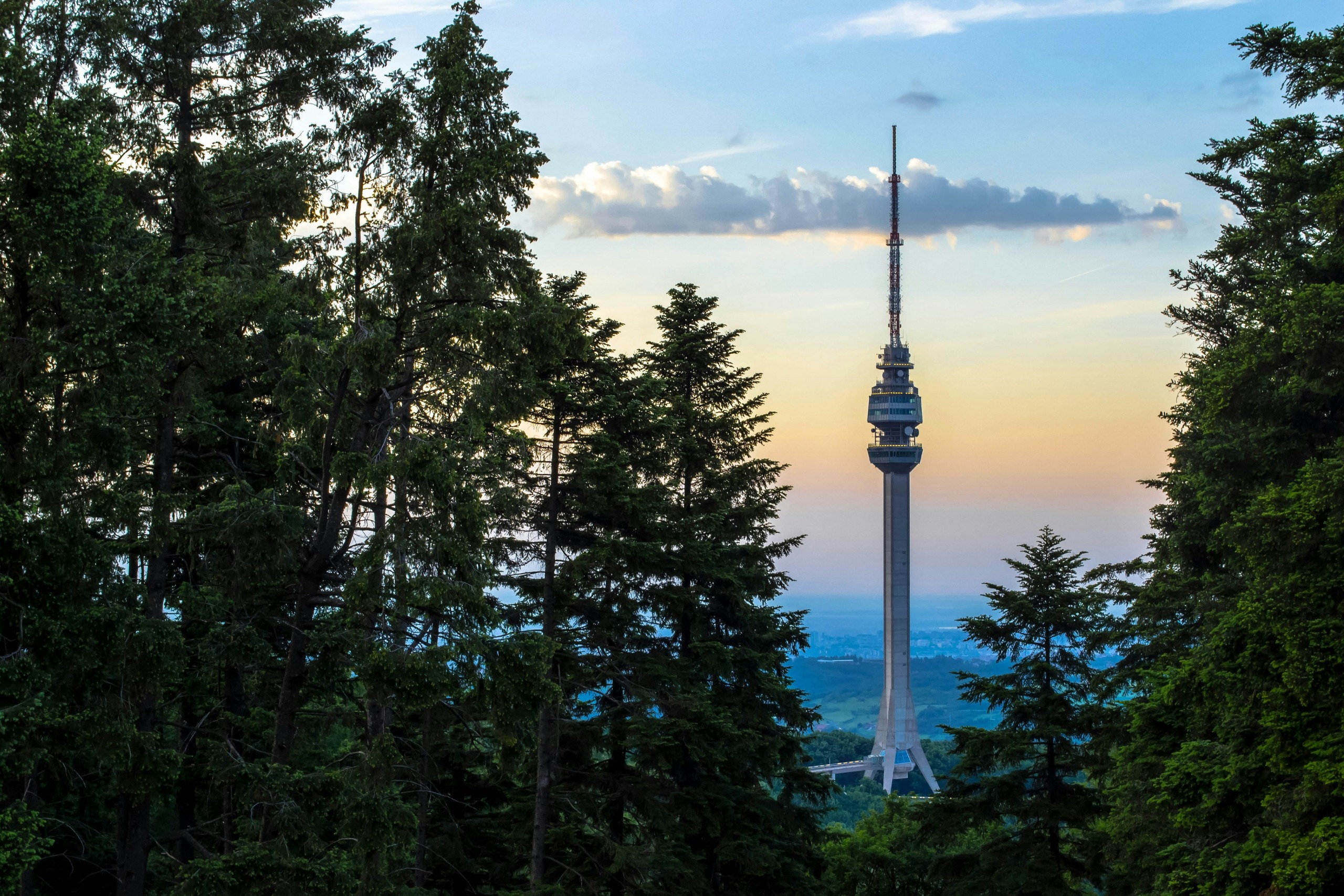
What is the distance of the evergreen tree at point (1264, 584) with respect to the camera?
1226 centimetres

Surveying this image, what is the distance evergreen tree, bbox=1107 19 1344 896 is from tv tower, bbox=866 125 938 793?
12535 centimetres

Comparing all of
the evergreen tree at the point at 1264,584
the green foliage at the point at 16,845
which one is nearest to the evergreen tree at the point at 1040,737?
the evergreen tree at the point at 1264,584

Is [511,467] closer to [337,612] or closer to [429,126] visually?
[337,612]

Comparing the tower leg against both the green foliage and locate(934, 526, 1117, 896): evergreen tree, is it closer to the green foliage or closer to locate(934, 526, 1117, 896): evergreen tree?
locate(934, 526, 1117, 896): evergreen tree

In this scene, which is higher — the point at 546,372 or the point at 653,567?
the point at 546,372

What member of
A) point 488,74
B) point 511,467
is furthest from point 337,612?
point 488,74

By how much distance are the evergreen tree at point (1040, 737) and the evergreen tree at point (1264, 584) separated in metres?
2.01

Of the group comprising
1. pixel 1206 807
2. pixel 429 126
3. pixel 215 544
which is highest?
pixel 429 126

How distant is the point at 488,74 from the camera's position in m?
11.5

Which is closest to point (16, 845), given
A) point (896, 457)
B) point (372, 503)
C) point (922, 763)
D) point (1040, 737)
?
point (372, 503)

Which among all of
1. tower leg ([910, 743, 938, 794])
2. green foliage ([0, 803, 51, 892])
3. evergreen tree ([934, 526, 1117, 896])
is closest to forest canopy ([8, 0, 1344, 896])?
green foliage ([0, 803, 51, 892])

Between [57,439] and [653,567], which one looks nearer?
[57,439]

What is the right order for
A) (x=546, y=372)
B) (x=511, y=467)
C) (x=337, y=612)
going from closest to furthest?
(x=337, y=612), (x=511, y=467), (x=546, y=372)

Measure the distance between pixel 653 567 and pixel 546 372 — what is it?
379 cm
